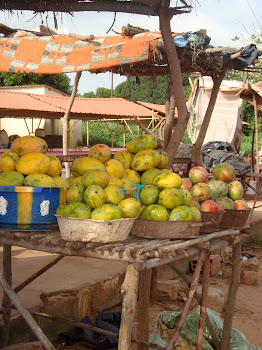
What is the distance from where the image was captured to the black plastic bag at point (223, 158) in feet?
23.7

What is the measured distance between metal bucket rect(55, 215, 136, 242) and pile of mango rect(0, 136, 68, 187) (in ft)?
0.93

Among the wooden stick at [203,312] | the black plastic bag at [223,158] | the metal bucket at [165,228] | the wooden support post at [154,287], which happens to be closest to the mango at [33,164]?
the metal bucket at [165,228]

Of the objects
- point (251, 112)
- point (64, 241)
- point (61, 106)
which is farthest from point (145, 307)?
point (251, 112)

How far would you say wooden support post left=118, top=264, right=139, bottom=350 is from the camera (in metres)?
1.84

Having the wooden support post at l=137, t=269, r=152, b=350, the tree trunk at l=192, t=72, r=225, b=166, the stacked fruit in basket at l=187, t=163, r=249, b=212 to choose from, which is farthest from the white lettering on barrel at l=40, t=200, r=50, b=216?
the tree trunk at l=192, t=72, r=225, b=166

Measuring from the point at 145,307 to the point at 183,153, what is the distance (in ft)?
15.8

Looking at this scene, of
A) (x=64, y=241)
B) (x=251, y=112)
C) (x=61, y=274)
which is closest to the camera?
(x=64, y=241)

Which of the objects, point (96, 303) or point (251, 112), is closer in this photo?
point (96, 303)

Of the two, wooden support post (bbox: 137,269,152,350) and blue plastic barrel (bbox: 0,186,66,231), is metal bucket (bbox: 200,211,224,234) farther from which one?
blue plastic barrel (bbox: 0,186,66,231)

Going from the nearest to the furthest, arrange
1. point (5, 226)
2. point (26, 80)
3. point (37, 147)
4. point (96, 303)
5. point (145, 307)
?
point (5, 226) < point (37, 147) < point (145, 307) < point (96, 303) < point (26, 80)

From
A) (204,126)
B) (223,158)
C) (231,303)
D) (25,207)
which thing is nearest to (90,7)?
(25,207)

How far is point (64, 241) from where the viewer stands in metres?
2.02

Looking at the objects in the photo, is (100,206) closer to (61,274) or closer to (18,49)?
(61,274)

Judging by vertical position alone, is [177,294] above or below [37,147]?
below
